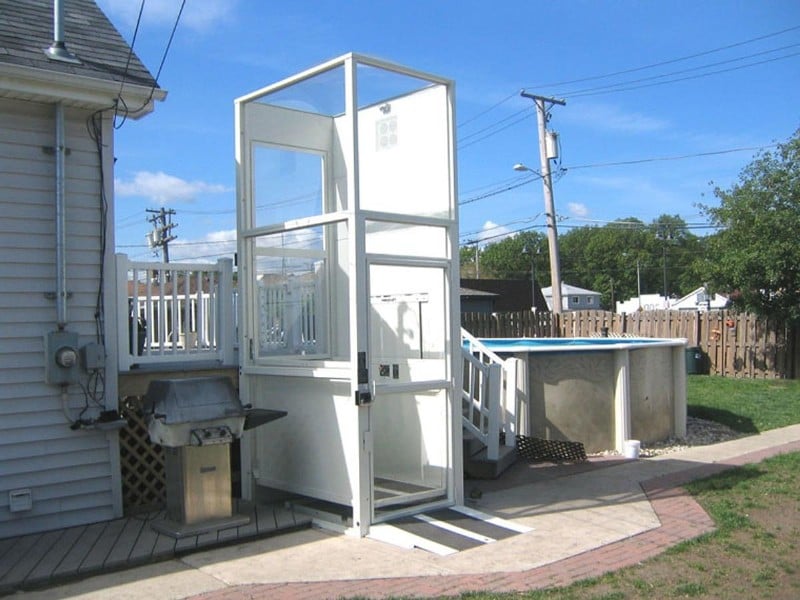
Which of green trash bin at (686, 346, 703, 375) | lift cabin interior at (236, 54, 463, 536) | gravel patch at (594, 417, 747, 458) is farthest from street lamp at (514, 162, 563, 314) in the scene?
lift cabin interior at (236, 54, 463, 536)

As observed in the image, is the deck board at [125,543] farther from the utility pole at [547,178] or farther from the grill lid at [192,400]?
the utility pole at [547,178]

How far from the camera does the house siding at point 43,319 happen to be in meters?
5.63

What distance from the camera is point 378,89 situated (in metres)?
6.41

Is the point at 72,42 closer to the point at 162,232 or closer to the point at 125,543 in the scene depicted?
the point at 125,543

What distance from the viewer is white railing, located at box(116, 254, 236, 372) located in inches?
250

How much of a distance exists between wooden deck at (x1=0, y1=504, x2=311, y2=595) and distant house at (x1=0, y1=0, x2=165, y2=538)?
0.75 feet

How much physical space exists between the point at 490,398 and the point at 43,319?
4.20 meters

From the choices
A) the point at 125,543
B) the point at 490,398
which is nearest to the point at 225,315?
the point at 125,543

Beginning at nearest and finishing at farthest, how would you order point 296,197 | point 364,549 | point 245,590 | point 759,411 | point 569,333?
point 245,590
point 364,549
point 296,197
point 759,411
point 569,333

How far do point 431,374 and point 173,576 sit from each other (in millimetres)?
2717

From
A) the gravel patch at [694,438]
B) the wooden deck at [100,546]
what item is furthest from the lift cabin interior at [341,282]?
the gravel patch at [694,438]

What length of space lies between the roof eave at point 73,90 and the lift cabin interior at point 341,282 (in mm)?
936

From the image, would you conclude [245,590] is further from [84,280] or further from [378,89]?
[378,89]

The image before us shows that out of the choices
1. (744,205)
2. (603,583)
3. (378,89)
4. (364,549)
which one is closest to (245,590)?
(364,549)
